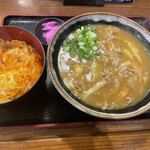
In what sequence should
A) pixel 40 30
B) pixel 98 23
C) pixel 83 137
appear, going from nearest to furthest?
pixel 83 137, pixel 98 23, pixel 40 30

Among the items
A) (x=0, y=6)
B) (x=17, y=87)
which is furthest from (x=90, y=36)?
(x=0, y=6)

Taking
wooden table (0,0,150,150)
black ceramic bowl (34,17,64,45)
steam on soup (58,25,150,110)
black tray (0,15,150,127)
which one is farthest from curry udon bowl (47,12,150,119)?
black ceramic bowl (34,17,64,45)

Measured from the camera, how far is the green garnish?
6.11 ft

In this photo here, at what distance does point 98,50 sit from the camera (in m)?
1.93

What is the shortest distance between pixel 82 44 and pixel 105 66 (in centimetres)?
43

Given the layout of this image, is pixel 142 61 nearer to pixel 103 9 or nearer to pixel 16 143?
pixel 103 9

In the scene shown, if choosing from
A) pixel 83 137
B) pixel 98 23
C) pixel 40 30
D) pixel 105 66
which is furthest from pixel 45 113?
pixel 98 23

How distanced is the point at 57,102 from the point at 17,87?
53 cm

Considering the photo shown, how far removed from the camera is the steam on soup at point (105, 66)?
5.40 ft

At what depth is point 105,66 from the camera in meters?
1.83

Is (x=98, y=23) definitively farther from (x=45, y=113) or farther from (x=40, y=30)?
(x=45, y=113)

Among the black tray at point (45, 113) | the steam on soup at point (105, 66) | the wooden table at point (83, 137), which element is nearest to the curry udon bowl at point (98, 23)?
the steam on soup at point (105, 66)

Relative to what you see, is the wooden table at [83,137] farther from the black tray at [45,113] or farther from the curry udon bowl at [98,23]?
the curry udon bowl at [98,23]

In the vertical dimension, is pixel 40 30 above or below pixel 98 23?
below
